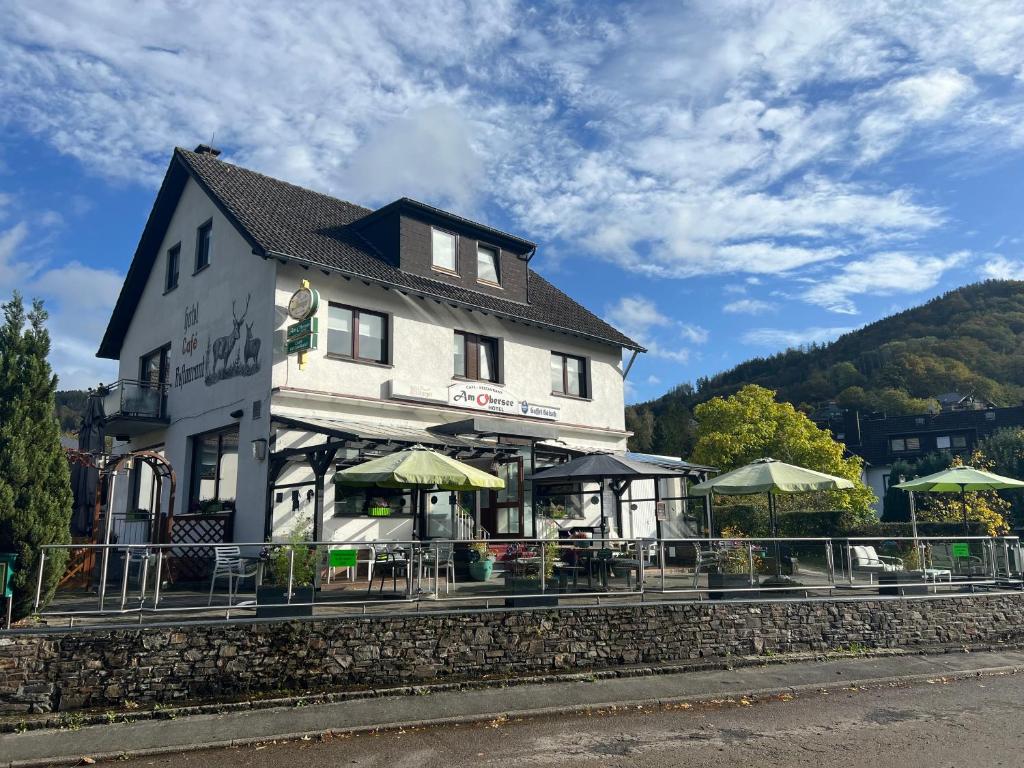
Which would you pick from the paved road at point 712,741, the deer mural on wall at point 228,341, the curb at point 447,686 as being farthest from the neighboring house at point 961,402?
the deer mural on wall at point 228,341

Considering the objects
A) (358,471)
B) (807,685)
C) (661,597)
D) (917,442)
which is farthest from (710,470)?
(917,442)

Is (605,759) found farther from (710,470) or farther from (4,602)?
(710,470)

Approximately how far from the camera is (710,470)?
1975 centimetres

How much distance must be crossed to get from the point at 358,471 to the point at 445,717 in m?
4.45

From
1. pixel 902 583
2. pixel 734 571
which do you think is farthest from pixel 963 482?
pixel 734 571

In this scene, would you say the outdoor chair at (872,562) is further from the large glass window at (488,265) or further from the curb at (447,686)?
the large glass window at (488,265)

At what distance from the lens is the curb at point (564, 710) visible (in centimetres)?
762

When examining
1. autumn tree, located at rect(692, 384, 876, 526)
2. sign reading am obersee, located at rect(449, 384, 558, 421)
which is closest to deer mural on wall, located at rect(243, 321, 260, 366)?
sign reading am obersee, located at rect(449, 384, 558, 421)

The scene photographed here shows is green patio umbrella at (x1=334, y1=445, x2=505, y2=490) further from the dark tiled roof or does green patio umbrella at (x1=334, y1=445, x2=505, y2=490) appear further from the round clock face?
the dark tiled roof

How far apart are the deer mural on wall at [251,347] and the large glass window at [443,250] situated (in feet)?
16.7

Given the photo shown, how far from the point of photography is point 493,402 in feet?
64.8

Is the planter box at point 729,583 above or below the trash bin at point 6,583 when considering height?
below

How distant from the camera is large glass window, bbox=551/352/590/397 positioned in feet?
71.9

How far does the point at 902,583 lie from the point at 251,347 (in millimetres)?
13784
